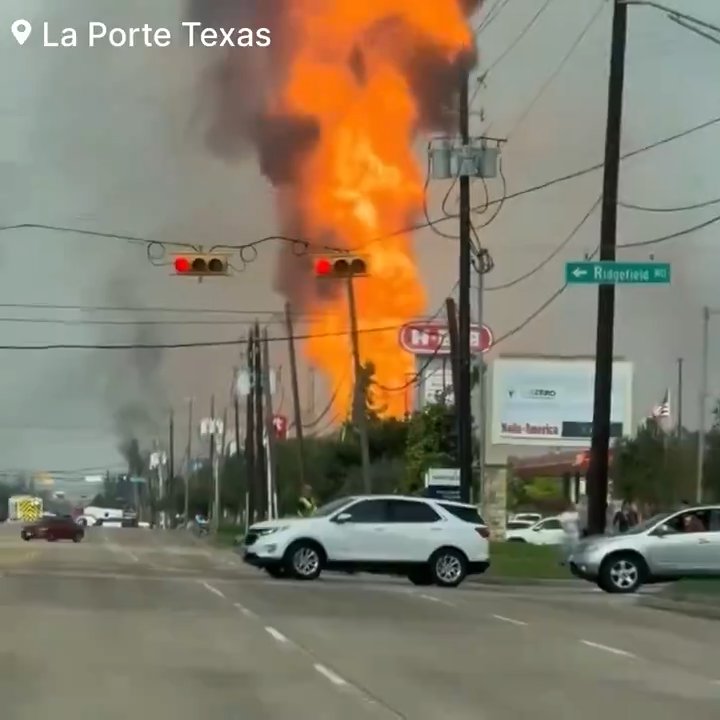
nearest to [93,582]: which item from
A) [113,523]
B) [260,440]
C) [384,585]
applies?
[384,585]

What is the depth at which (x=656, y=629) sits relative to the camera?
81.0 ft

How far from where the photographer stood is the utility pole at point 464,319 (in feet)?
151

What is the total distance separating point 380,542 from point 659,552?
19.0ft

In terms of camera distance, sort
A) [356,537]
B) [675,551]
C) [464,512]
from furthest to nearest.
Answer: [464,512]
[356,537]
[675,551]

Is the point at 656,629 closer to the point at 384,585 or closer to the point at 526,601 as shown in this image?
Result: the point at 526,601

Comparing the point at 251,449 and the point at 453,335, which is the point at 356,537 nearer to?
the point at 453,335

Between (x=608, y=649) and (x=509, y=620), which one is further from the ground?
(x=608, y=649)

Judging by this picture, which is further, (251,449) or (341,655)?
(251,449)

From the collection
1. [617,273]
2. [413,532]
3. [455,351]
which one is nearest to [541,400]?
[455,351]

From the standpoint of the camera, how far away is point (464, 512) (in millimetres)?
37250

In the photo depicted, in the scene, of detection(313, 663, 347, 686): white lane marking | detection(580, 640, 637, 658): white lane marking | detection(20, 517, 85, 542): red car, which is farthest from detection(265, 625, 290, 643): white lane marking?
detection(20, 517, 85, 542): red car

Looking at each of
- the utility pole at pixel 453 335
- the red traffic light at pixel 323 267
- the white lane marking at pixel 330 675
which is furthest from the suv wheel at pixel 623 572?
the utility pole at pixel 453 335

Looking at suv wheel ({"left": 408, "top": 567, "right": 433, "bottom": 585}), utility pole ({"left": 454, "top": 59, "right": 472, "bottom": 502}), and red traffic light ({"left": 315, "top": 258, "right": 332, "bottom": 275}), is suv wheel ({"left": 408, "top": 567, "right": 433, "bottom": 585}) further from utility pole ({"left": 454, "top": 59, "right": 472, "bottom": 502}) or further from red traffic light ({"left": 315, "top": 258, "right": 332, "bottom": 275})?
utility pole ({"left": 454, "top": 59, "right": 472, "bottom": 502})

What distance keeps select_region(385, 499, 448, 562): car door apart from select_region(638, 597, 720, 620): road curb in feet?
17.6
